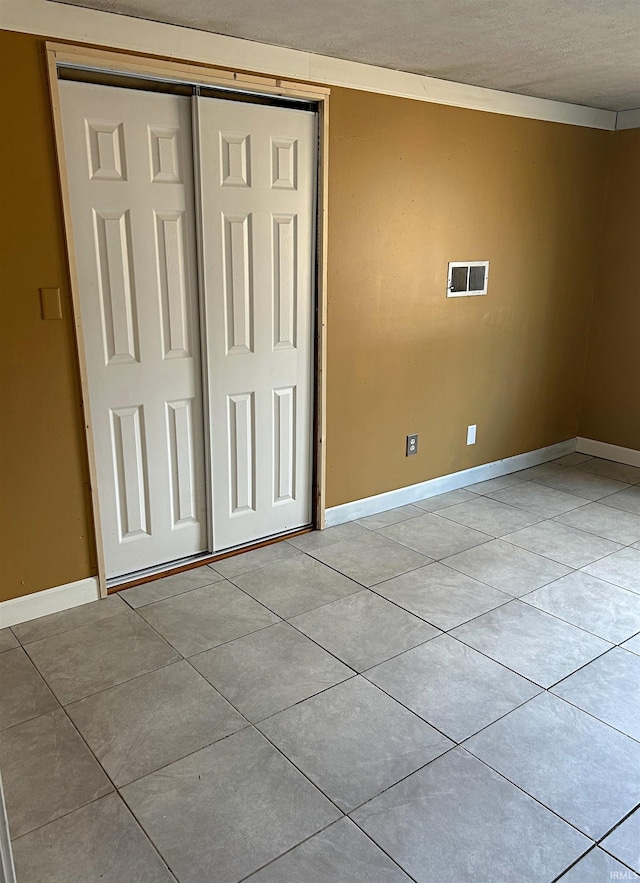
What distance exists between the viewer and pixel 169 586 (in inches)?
124

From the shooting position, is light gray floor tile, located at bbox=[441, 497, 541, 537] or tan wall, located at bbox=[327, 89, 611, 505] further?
light gray floor tile, located at bbox=[441, 497, 541, 537]

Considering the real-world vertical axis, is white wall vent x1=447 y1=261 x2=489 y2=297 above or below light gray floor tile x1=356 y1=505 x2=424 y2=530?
above

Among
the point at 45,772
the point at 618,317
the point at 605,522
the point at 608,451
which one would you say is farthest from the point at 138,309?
the point at 608,451

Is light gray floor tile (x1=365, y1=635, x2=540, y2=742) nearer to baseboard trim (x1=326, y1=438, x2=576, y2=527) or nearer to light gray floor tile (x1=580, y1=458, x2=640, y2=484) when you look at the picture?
baseboard trim (x1=326, y1=438, x2=576, y2=527)

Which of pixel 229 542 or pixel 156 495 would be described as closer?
pixel 156 495

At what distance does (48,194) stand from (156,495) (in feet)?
4.39

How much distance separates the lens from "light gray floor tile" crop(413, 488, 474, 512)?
163 inches

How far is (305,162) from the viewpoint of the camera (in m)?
3.25

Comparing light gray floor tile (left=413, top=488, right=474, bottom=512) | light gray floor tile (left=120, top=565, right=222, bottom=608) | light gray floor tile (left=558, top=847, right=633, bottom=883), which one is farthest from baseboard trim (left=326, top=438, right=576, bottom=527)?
light gray floor tile (left=558, top=847, right=633, bottom=883)

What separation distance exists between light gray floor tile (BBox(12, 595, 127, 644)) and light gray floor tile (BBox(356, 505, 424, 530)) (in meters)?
1.46

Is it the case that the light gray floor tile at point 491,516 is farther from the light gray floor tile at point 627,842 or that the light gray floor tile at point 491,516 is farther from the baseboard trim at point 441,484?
the light gray floor tile at point 627,842

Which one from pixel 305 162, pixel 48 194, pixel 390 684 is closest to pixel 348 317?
pixel 305 162

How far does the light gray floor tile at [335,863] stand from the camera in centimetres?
171

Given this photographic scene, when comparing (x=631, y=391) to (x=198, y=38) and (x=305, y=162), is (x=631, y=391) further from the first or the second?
(x=198, y=38)
